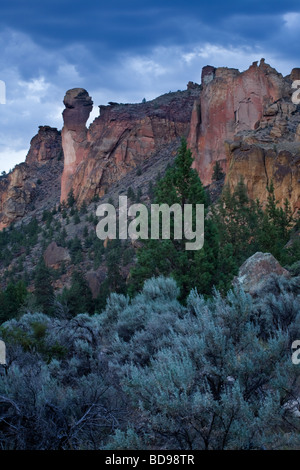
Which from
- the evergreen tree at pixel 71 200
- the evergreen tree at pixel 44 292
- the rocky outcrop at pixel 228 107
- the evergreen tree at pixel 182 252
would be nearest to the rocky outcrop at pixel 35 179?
the evergreen tree at pixel 71 200

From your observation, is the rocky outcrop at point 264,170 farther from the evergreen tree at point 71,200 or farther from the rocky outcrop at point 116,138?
the evergreen tree at point 71,200

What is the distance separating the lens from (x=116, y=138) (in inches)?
3561

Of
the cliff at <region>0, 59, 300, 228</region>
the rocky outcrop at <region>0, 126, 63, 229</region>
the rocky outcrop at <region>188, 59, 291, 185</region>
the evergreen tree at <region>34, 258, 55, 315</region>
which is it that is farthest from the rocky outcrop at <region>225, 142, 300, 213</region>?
the rocky outcrop at <region>0, 126, 63, 229</region>

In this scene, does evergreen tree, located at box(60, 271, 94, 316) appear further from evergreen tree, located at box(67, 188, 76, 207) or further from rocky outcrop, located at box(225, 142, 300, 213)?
evergreen tree, located at box(67, 188, 76, 207)

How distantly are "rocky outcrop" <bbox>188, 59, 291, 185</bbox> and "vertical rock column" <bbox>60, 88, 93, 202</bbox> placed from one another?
1538 inches

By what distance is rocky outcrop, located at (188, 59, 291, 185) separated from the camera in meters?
57.3

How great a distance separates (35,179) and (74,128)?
18805 mm

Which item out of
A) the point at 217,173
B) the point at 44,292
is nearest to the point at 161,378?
the point at 44,292

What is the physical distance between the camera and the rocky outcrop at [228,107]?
5728 centimetres

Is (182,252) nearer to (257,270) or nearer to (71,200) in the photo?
(257,270)
